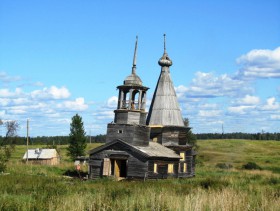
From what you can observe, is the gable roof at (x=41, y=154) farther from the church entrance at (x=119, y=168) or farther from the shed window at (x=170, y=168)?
the shed window at (x=170, y=168)

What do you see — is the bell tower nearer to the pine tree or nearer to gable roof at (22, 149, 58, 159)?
the pine tree

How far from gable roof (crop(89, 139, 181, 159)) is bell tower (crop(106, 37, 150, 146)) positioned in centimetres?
86

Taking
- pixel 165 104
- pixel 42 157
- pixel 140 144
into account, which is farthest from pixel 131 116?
pixel 42 157

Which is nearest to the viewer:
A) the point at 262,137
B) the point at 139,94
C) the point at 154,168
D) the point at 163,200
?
the point at 163,200

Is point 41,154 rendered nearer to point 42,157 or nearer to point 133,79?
point 42,157

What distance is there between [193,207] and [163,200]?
1.54m

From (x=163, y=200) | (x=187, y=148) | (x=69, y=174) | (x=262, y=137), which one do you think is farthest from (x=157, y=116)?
(x=262, y=137)

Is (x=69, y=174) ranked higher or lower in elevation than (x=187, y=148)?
lower

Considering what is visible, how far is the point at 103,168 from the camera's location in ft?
116

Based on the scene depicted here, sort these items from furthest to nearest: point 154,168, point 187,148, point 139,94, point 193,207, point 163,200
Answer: point 187,148, point 139,94, point 154,168, point 163,200, point 193,207

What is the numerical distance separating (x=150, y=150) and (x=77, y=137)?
22.8m

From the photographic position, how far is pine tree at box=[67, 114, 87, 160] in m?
56.5

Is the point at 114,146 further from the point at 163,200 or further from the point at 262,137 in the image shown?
the point at 262,137

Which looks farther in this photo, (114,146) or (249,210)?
(114,146)
